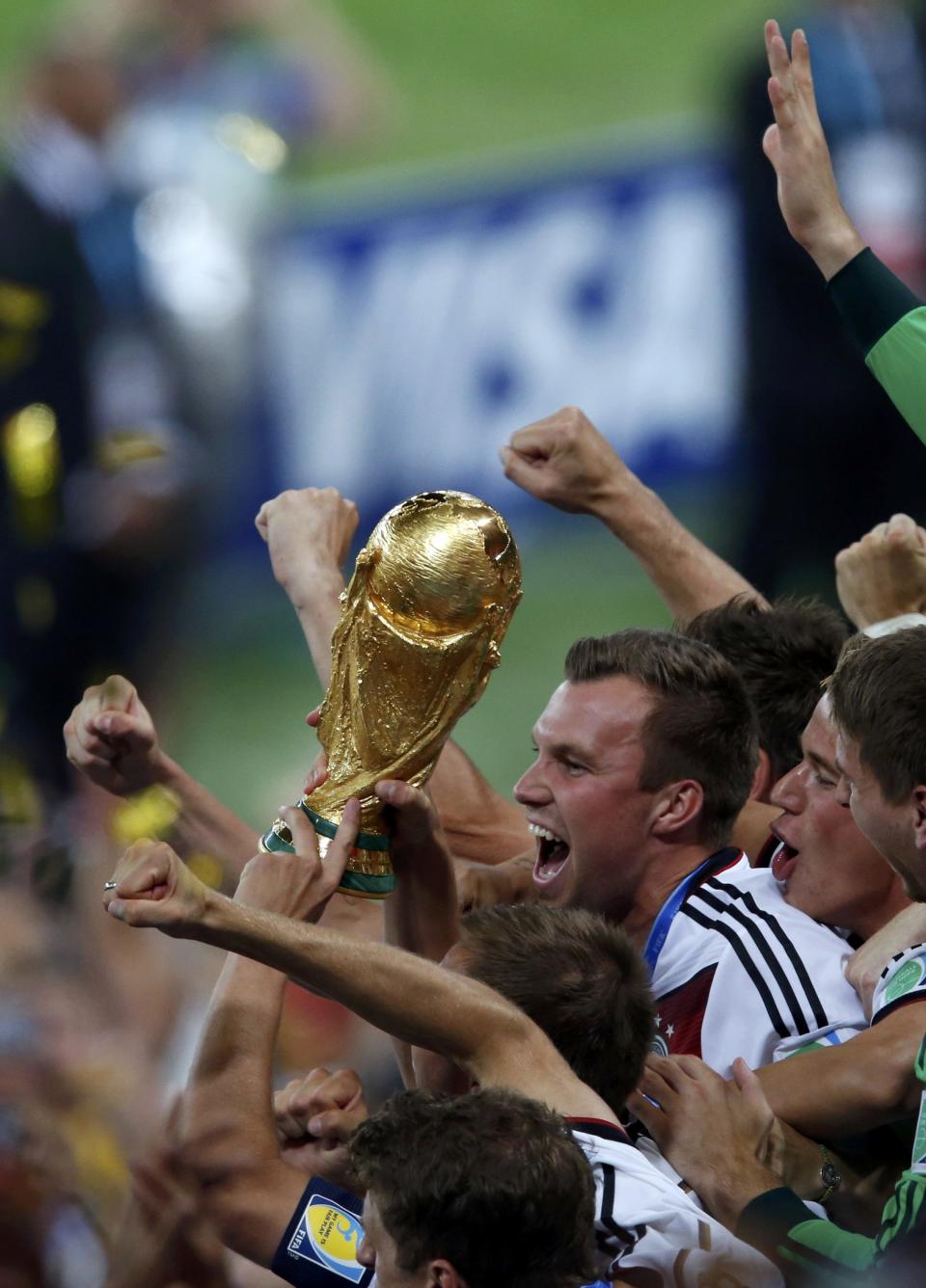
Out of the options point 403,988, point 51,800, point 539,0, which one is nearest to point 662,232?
point 539,0

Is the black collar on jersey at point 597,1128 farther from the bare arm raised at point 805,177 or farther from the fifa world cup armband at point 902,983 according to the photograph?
the bare arm raised at point 805,177

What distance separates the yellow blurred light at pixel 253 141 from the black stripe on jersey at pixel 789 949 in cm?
783

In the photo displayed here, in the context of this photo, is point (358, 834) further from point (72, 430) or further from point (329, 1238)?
point (72, 430)

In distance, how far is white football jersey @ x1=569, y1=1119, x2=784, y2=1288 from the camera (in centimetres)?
195

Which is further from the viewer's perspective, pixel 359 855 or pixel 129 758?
pixel 129 758

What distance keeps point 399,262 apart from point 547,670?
6.73 feet

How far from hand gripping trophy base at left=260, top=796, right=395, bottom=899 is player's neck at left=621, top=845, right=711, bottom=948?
363mm

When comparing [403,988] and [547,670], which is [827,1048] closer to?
[403,988]

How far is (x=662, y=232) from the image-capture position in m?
9.21

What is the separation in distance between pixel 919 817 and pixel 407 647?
570 mm

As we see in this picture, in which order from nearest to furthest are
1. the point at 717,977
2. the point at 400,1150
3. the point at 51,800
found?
1. the point at 400,1150
2. the point at 717,977
3. the point at 51,800

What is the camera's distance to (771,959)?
237 centimetres

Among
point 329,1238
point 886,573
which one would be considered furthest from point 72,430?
point 329,1238

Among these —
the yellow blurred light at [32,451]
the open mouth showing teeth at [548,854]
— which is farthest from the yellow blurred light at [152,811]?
the yellow blurred light at [32,451]
